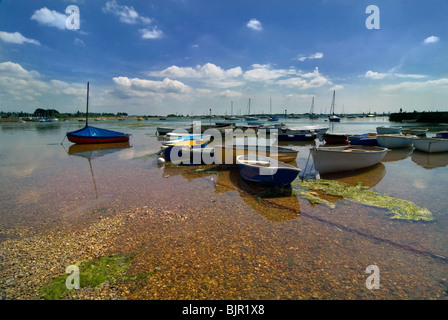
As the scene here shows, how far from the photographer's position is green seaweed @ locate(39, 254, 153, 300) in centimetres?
376

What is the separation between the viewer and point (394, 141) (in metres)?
21.2

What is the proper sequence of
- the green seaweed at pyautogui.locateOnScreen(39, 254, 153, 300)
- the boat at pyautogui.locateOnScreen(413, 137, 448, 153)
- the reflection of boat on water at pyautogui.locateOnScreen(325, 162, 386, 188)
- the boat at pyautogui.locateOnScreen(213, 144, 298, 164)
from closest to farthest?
1. the green seaweed at pyautogui.locateOnScreen(39, 254, 153, 300)
2. the reflection of boat on water at pyautogui.locateOnScreen(325, 162, 386, 188)
3. the boat at pyautogui.locateOnScreen(213, 144, 298, 164)
4. the boat at pyautogui.locateOnScreen(413, 137, 448, 153)

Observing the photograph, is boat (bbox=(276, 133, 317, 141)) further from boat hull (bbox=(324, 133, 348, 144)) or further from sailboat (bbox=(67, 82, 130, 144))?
sailboat (bbox=(67, 82, 130, 144))

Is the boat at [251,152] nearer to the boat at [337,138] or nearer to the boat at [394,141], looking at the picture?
the boat at [394,141]

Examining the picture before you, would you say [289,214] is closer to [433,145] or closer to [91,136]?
[433,145]

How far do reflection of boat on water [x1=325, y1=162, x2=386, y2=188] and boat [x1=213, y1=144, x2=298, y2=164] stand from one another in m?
2.49

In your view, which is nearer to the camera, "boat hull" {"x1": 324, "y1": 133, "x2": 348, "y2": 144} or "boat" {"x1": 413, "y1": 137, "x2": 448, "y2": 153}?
"boat" {"x1": 413, "y1": 137, "x2": 448, "y2": 153}

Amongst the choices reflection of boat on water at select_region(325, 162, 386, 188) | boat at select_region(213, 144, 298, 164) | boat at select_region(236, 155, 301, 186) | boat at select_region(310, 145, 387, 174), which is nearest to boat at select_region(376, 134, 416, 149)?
reflection of boat on water at select_region(325, 162, 386, 188)

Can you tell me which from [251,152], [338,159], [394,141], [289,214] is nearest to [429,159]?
[394,141]

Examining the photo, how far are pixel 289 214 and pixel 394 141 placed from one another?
2112cm

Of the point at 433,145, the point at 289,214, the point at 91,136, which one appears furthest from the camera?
the point at 91,136

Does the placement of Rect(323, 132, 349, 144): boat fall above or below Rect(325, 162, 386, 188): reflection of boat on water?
above
